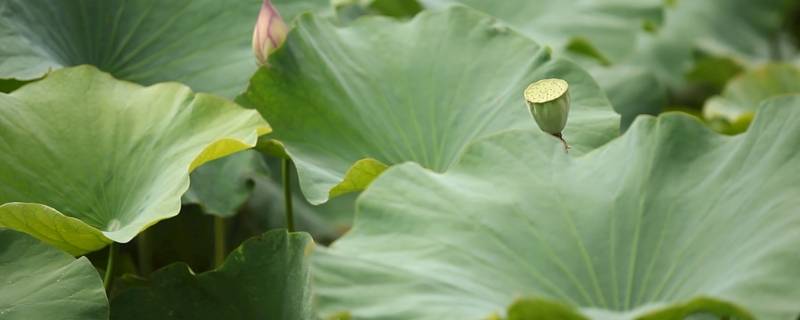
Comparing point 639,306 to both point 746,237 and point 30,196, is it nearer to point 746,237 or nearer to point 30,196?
point 746,237

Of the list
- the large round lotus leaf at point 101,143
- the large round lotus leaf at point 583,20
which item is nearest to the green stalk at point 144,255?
the large round lotus leaf at point 101,143

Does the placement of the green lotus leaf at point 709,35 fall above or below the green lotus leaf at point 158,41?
below

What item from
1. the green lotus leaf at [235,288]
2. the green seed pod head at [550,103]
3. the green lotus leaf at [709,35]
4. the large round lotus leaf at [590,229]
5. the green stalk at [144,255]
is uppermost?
the green seed pod head at [550,103]

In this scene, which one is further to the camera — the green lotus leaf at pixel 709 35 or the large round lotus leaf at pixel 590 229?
the green lotus leaf at pixel 709 35

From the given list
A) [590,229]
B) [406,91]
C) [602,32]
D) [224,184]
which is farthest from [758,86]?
[590,229]

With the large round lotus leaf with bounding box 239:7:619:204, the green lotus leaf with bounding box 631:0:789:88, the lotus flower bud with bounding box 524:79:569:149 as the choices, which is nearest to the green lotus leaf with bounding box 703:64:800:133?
the green lotus leaf with bounding box 631:0:789:88

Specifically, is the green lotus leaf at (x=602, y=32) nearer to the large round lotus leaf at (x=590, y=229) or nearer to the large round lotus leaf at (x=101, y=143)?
the large round lotus leaf at (x=101, y=143)
